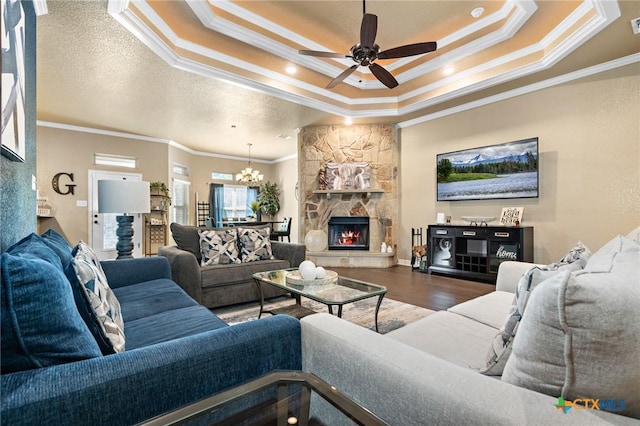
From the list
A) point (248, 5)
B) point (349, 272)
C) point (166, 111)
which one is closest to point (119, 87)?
point (166, 111)

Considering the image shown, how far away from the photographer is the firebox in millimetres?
5758

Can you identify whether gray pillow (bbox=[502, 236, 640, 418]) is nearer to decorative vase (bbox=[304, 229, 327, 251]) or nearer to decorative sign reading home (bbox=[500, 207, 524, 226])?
decorative sign reading home (bbox=[500, 207, 524, 226])

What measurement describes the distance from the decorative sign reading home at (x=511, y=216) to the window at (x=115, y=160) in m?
7.37

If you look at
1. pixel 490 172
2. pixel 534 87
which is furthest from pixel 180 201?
pixel 534 87

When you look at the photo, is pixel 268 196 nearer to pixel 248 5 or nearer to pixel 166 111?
pixel 166 111

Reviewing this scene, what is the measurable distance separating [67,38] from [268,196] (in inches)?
251

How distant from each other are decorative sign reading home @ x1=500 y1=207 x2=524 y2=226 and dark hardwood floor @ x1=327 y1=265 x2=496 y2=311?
0.98m

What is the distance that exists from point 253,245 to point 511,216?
3.74 meters

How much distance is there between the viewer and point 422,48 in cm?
293

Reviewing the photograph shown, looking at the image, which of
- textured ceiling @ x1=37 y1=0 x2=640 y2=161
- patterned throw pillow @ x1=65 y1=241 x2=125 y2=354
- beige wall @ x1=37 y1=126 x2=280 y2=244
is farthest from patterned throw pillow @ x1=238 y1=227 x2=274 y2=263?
beige wall @ x1=37 y1=126 x2=280 y2=244

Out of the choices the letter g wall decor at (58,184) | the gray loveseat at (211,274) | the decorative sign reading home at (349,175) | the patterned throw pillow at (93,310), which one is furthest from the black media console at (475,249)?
the letter g wall decor at (58,184)

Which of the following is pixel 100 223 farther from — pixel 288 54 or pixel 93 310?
pixel 93 310

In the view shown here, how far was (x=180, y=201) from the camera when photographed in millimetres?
7797

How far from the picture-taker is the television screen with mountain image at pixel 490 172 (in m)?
4.11
